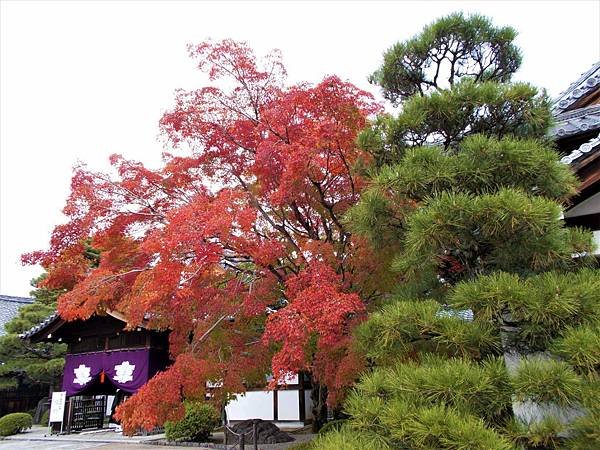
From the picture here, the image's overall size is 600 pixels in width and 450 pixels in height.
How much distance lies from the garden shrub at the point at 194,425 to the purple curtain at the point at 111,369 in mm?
2954

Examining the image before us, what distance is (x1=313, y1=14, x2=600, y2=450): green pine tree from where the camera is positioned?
347 centimetres

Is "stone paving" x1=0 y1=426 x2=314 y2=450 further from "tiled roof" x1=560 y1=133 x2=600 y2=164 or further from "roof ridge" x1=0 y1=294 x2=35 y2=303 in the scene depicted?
"roof ridge" x1=0 y1=294 x2=35 y2=303

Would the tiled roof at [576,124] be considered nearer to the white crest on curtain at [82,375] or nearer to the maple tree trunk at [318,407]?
the maple tree trunk at [318,407]

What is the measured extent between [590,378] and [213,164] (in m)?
7.06

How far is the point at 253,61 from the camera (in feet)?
29.5

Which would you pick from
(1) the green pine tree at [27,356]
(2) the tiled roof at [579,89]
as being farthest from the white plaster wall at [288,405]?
(2) the tiled roof at [579,89]

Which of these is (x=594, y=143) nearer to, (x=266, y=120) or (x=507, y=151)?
(x=507, y=151)

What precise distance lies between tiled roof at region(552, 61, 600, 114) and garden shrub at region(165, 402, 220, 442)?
11.3m

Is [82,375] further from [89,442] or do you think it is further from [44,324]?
[89,442]

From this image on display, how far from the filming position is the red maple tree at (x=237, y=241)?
6504mm

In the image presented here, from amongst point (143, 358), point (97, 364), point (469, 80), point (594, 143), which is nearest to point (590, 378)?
point (594, 143)

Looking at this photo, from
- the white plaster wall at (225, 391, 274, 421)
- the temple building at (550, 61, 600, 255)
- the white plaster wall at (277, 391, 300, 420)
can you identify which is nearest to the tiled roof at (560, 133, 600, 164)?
the temple building at (550, 61, 600, 255)

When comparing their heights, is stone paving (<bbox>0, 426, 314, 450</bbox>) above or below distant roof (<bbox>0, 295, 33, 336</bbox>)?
below

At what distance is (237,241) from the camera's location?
7453 mm
